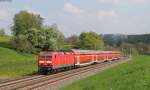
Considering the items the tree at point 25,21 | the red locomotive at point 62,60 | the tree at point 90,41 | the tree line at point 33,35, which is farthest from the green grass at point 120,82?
the tree at point 90,41

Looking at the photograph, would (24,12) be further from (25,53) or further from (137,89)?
(137,89)

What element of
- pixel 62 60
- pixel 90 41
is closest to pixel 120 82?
pixel 62 60

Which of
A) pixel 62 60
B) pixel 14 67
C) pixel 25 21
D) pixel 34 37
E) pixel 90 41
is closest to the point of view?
pixel 62 60

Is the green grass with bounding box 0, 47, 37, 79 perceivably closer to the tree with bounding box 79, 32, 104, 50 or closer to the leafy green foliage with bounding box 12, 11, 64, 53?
the leafy green foliage with bounding box 12, 11, 64, 53

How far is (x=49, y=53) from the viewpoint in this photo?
44812 mm

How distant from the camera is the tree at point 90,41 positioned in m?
166

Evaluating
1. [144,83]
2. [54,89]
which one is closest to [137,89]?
[144,83]

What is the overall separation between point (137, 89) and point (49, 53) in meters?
26.5

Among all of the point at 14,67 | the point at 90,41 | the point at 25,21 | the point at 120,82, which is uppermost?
the point at 25,21

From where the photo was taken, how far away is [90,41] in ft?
550

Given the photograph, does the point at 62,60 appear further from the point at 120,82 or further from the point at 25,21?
the point at 25,21

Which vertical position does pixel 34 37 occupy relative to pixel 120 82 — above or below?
above

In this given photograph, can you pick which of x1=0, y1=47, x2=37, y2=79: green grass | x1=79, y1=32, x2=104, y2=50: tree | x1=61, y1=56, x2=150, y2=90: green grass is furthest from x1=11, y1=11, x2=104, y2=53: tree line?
x1=61, y1=56, x2=150, y2=90: green grass

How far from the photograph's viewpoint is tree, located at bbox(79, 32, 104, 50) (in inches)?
6521
